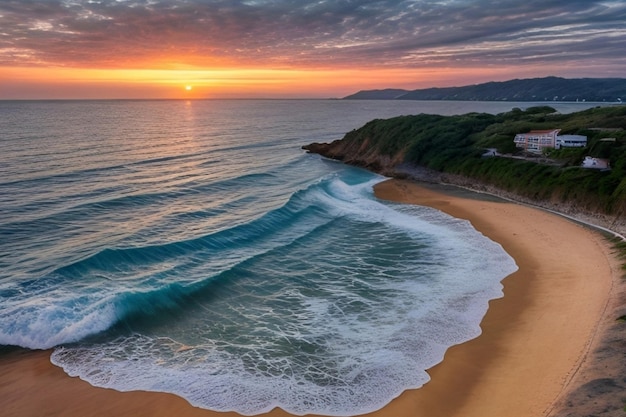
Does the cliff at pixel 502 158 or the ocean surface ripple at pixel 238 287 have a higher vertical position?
the cliff at pixel 502 158

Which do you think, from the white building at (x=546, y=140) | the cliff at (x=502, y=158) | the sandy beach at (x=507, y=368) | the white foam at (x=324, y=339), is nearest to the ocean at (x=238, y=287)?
the white foam at (x=324, y=339)

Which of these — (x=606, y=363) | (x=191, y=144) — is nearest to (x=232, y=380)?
(x=606, y=363)

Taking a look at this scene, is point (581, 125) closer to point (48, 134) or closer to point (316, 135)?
point (316, 135)

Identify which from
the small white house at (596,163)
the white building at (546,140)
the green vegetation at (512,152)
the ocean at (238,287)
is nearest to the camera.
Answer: the ocean at (238,287)

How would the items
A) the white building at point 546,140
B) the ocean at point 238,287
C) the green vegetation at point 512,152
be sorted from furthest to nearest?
the white building at point 546,140
the green vegetation at point 512,152
the ocean at point 238,287

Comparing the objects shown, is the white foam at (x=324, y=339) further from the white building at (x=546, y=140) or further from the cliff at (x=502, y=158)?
the white building at (x=546, y=140)

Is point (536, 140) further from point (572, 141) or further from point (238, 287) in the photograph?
point (238, 287)
